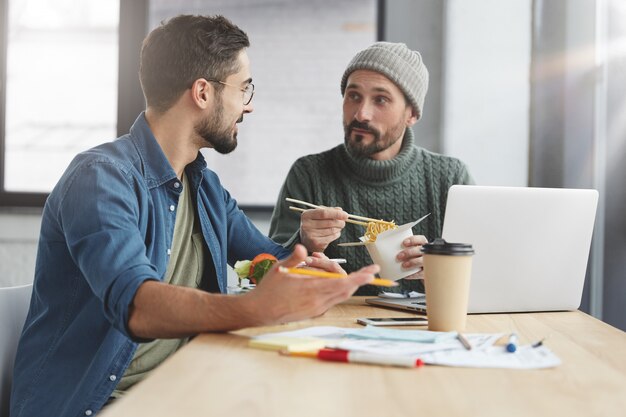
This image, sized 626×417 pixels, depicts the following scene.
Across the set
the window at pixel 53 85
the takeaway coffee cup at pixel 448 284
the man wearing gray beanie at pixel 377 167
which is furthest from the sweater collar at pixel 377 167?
the window at pixel 53 85

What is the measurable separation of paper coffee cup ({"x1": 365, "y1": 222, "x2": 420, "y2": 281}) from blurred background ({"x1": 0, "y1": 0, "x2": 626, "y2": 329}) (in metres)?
1.71

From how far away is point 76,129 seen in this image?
3629mm

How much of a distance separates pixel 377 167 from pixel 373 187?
0.07 m

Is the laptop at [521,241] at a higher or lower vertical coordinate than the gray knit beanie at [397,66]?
lower

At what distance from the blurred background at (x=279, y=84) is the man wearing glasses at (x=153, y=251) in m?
1.51

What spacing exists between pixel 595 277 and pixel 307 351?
2059 mm

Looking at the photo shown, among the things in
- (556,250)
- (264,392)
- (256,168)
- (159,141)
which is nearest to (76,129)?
(256,168)

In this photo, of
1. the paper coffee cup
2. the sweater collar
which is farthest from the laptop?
the sweater collar

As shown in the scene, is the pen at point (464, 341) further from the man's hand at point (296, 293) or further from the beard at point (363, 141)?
the beard at point (363, 141)

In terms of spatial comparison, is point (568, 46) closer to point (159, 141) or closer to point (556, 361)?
point (159, 141)

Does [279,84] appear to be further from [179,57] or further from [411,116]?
[179,57]

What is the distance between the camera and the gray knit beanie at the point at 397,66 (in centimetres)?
241

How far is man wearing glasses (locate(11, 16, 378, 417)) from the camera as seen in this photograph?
3.75 feet

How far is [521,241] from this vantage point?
1496 mm
